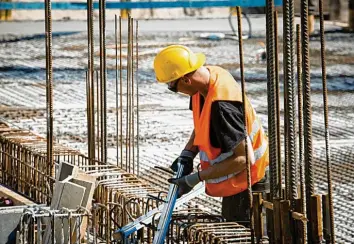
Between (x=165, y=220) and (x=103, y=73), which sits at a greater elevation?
(x=103, y=73)

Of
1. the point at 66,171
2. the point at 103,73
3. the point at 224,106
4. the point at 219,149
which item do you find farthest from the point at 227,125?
the point at 103,73

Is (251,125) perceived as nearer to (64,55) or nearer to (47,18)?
(47,18)

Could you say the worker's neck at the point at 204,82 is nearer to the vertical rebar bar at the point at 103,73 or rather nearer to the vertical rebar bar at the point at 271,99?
the vertical rebar bar at the point at 271,99

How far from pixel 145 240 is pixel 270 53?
6.66 feet

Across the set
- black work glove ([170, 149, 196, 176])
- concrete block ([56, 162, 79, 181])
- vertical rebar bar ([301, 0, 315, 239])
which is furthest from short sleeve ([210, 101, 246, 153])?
concrete block ([56, 162, 79, 181])

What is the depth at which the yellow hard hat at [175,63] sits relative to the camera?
598cm

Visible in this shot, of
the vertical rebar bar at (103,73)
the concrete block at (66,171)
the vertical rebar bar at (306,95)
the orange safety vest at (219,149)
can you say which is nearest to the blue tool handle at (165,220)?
the orange safety vest at (219,149)

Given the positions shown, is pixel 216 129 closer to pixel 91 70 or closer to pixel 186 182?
pixel 186 182

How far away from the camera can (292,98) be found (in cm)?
555

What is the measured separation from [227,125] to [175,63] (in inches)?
19.5

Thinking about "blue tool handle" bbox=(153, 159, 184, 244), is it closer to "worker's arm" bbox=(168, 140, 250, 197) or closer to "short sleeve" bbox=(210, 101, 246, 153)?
"worker's arm" bbox=(168, 140, 250, 197)

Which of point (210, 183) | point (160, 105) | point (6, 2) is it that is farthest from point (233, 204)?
point (6, 2)

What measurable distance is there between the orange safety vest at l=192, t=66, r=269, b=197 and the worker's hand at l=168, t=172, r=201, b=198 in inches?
6.7

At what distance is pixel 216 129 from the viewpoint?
5879 millimetres
